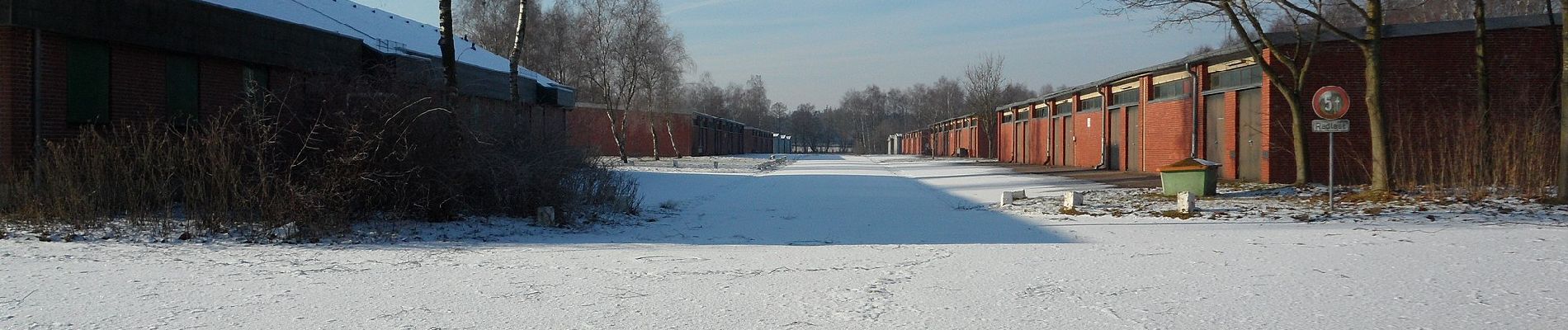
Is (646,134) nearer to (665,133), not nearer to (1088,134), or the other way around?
(665,133)

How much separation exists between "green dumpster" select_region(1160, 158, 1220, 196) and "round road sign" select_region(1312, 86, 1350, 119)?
9.05 feet

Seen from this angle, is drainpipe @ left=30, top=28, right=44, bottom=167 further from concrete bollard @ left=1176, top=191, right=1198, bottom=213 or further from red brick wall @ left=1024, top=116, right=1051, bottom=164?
red brick wall @ left=1024, top=116, right=1051, bottom=164

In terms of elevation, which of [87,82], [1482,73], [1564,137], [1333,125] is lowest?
[1564,137]

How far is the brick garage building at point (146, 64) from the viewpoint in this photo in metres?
12.4

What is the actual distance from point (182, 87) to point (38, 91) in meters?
2.33

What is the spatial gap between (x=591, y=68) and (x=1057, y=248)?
3972 centimetres

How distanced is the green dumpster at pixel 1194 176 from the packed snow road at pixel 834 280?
5.13 m

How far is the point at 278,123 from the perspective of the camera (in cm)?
1114

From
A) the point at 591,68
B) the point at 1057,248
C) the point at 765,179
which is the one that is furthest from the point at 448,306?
the point at 591,68

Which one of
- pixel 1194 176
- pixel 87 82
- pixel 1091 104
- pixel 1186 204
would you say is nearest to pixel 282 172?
pixel 87 82

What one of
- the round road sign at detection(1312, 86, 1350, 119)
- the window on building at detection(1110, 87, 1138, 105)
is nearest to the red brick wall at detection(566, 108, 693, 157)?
the window on building at detection(1110, 87, 1138, 105)

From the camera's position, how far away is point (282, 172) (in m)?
11.0

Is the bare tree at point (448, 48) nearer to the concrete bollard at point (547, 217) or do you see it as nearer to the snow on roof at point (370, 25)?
the concrete bollard at point (547, 217)

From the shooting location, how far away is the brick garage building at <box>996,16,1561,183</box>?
Answer: 19344 mm
